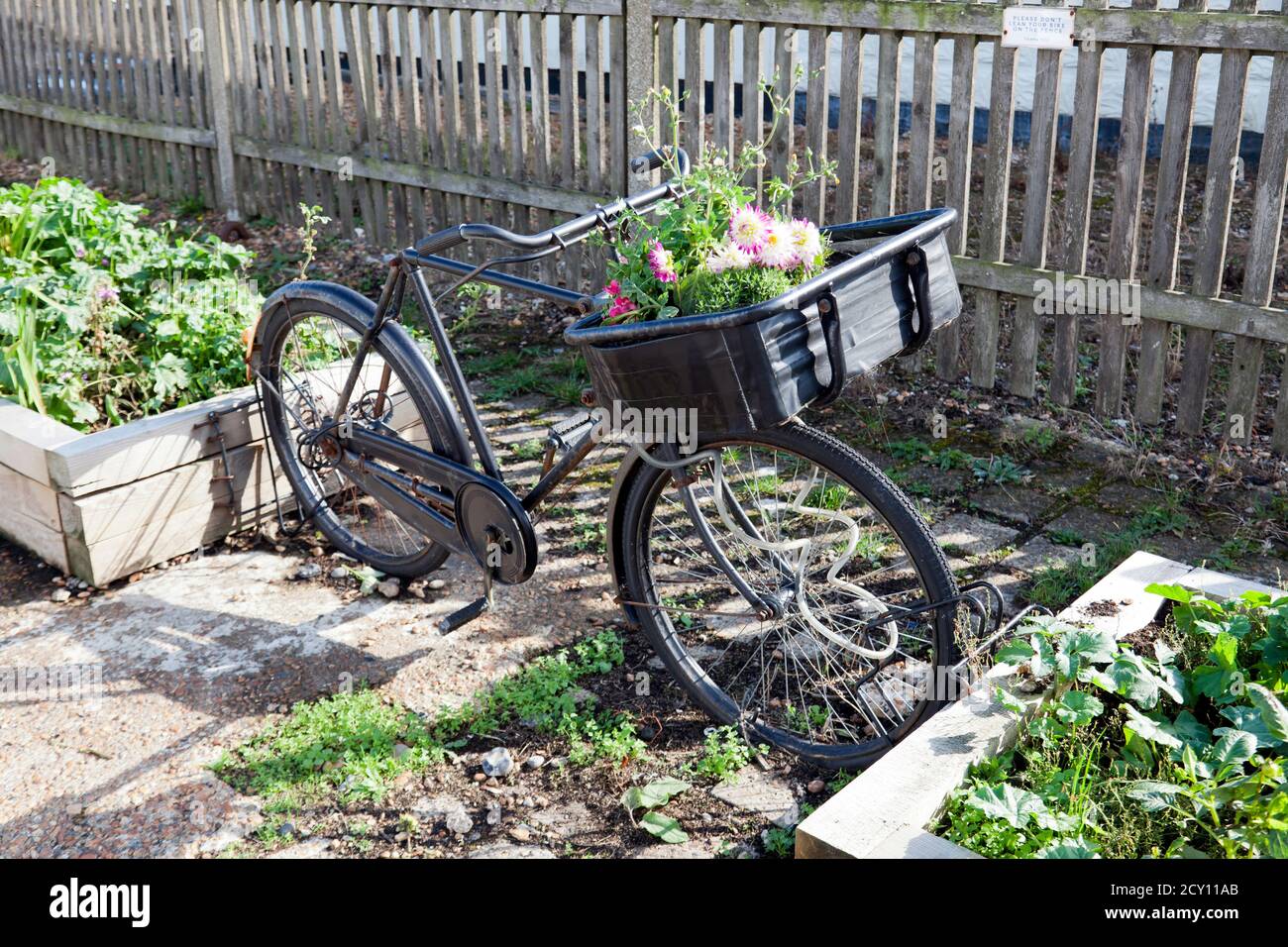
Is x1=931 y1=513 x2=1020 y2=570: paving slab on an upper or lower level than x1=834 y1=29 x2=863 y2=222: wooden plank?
lower

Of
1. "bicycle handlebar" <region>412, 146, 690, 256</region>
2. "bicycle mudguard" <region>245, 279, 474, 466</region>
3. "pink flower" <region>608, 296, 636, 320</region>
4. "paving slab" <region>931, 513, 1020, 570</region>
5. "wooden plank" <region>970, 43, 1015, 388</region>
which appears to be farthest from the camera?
"wooden plank" <region>970, 43, 1015, 388</region>

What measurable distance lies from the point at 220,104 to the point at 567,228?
217 inches

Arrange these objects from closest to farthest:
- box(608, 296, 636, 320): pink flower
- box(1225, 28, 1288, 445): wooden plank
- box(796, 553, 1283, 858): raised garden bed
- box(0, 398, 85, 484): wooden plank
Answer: box(796, 553, 1283, 858): raised garden bed → box(608, 296, 636, 320): pink flower → box(0, 398, 85, 484): wooden plank → box(1225, 28, 1288, 445): wooden plank

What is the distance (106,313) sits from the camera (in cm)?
449

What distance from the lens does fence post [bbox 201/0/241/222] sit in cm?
784

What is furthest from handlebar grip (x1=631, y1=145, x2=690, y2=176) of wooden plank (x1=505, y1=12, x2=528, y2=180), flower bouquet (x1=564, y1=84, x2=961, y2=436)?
wooden plank (x1=505, y1=12, x2=528, y2=180)

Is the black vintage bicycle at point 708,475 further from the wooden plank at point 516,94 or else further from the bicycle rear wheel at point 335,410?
the wooden plank at point 516,94

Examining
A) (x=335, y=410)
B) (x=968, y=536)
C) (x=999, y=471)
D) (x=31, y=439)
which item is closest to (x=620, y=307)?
(x=335, y=410)

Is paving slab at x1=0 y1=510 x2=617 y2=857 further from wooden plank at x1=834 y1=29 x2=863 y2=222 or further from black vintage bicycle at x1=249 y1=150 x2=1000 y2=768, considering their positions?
wooden plank at x1=834 y1=29 x2=863 y2=222

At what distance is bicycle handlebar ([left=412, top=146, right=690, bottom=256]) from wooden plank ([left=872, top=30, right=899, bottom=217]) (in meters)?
2.15

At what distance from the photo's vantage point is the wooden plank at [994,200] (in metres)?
5.00

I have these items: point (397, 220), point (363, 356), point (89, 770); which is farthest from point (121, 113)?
point (89, 770)

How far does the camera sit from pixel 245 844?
9.70ft

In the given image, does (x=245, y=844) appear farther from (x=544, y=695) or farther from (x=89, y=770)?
(x=544, y=695)
